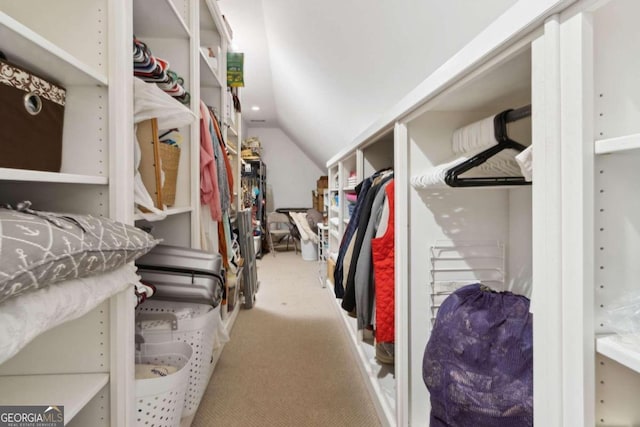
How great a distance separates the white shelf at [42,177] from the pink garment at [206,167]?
2.70 feet

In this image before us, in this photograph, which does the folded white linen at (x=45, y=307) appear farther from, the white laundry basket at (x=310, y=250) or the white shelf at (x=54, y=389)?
the white laundry basket at (x=310, y=250)

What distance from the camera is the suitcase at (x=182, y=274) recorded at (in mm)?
1230

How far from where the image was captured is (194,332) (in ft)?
3.90

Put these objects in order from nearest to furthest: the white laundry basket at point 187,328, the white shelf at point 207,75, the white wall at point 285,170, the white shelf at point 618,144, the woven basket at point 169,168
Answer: the white shelf at point 618,144 → the white laundry basket at point 187,328 → the woven basket at point 169,168 → the white shelf at point 207,75 → the white wall at point 285,170

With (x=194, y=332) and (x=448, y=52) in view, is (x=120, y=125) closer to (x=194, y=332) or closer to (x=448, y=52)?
(x=194, y=332)

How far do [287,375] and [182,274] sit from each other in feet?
3.35

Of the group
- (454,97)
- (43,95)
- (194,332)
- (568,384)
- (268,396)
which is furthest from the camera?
(268,396)

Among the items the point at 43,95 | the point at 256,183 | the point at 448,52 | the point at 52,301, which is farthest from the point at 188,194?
the point at 256,183

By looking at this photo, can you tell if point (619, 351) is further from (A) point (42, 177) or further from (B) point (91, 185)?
(B) point (91, 185)

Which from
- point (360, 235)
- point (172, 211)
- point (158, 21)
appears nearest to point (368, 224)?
point (360, 235)

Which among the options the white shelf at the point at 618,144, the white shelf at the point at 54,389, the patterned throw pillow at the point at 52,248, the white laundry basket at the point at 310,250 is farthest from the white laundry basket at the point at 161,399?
the white laundry basket at the point at 310,250

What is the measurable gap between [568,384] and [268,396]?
1.51 metres

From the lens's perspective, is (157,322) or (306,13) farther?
(306,13)

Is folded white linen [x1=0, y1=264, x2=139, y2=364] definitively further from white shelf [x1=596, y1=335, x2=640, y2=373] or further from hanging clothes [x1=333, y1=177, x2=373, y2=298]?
hanging clothes [x1=333, y1=177, x2=373, y2=298]
